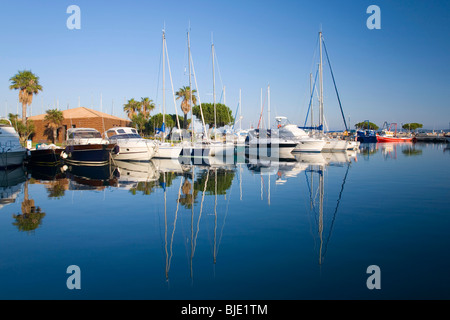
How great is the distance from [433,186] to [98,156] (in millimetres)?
24862

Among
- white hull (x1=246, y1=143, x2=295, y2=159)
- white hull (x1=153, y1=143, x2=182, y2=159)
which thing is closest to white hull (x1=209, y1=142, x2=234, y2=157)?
white hull (x1=153, y1=143, x2=182, y2=159)

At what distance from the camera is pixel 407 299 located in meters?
5.39

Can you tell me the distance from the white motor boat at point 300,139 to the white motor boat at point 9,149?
28290 millimetres

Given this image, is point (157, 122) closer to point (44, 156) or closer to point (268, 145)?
point (268, 145)

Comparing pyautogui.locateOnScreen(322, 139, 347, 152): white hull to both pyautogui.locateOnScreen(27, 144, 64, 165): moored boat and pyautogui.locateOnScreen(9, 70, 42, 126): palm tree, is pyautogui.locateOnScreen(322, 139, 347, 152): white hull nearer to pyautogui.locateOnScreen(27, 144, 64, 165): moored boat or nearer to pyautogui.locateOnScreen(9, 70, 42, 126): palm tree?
pyautogui.locateOnScreen(27, 144, 64, 165): moored boat

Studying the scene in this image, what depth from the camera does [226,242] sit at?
8367 mm

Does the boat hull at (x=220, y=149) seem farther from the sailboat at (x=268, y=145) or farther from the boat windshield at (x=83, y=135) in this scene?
the boat windshield at (x=83, y=135)

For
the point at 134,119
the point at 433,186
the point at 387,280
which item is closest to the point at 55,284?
the point at 387,280

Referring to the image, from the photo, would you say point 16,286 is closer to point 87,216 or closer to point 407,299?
point 87,216

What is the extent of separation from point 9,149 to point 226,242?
25.4m

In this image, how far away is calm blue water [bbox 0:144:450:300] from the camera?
587 cm

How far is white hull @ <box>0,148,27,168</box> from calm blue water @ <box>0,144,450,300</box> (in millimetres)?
11771

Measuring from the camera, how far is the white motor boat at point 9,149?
2643 cm
